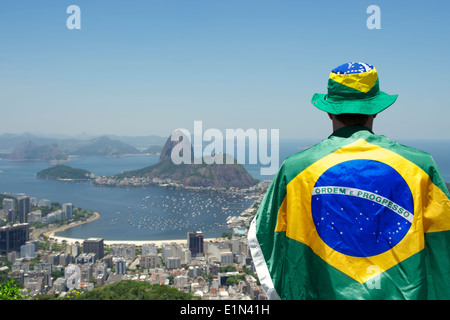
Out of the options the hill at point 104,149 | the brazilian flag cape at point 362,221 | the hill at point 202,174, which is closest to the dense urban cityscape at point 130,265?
the brazilian flag cape at point 362,221

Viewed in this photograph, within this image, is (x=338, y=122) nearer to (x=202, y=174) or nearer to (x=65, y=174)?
(x=202, y=174)

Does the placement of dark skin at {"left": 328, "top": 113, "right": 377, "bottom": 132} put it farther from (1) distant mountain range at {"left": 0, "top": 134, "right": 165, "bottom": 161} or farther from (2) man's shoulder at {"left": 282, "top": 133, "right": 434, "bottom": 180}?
(1) distant mountain range at {"left": 0, "top": 134, "right": 165, "bottom": 161}

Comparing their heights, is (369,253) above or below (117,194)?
above

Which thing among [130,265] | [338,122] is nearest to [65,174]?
[130,265]

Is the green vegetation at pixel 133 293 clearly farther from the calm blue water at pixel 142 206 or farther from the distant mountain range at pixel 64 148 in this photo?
the distant mountain range at pixel 64 148

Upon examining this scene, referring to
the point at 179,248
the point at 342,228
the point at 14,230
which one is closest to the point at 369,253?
the point at 342,228

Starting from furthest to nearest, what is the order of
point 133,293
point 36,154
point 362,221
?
point 36,154 → point 133,293 → point 362,221

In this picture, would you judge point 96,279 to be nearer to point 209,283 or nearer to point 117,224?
point 209,283
